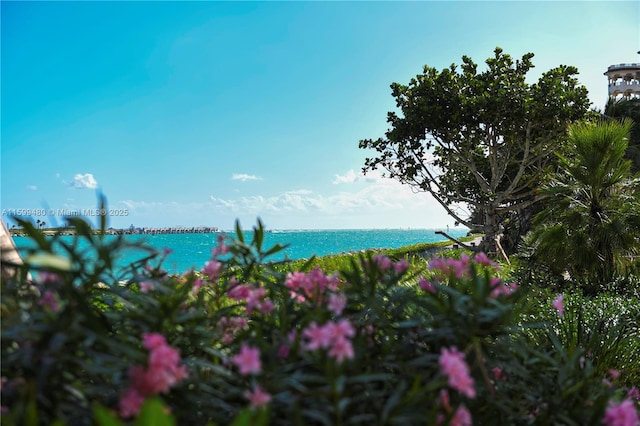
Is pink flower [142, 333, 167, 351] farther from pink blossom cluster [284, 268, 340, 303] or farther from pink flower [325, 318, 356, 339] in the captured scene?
pink blossom cluster [284, 268, 340, 303]

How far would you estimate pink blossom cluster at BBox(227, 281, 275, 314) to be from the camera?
1.38 m

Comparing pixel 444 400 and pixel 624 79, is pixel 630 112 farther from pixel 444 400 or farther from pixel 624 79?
pixel 444 400

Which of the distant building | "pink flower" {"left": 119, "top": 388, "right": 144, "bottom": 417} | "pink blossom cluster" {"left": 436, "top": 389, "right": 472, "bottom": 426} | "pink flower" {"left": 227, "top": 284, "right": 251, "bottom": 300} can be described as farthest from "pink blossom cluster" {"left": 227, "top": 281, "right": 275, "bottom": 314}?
the distant building

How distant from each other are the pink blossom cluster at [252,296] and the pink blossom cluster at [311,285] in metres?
0.10

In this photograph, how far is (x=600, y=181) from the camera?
231 inches

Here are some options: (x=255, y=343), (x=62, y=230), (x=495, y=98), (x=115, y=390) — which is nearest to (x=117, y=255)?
(x=62, y=230)

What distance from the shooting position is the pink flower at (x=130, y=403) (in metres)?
0.94

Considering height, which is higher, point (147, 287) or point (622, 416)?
point (147, 287)

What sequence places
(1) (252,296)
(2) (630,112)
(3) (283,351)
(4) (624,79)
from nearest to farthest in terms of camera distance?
(3) (283,351) < (1) (252,296) < (2) (630,112) < (4) (624,79)

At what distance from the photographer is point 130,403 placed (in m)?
0.94

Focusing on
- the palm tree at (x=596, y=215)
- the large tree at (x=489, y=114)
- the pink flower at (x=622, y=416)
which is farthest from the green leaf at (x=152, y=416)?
the large tree at (x=489, y=114)

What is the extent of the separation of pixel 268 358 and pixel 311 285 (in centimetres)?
37

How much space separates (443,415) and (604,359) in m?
2.73

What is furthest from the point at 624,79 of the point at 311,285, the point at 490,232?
the point at 311,285
